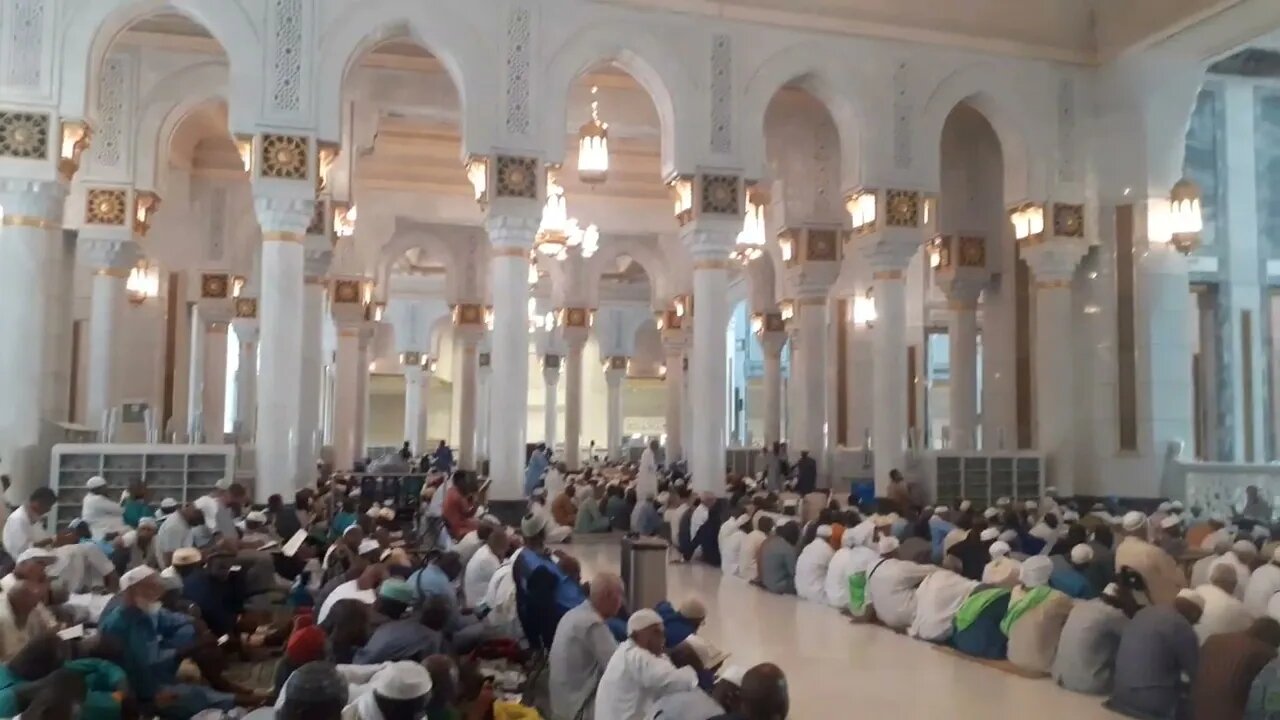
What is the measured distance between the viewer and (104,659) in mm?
3725

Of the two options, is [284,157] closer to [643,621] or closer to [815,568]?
[815,568]

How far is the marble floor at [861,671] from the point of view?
15.2ft

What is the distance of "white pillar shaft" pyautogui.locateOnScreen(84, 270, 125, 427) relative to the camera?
11.3m

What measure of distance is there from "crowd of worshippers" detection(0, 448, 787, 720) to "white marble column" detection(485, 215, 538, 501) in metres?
2.58

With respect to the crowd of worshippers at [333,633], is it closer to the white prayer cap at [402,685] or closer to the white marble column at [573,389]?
the white prayer cap at [402,685]

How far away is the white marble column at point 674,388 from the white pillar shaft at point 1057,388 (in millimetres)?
7966

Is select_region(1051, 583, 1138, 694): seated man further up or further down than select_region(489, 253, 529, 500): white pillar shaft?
further down

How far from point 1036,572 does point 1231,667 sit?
1.52 meters

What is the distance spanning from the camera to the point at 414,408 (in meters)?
21.4

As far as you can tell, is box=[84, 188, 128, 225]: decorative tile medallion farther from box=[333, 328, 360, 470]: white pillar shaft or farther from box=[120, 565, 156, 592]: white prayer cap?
box=[120, 565, 156, 592]: white prayer cap

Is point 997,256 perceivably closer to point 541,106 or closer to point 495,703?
point 541,106

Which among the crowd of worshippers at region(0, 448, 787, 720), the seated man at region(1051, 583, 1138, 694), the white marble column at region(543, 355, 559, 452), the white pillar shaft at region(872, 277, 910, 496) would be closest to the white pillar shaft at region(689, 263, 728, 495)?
the white pillar shaft at region(872, 277, 910, 496)

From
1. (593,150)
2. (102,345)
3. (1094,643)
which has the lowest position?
(1094,643)

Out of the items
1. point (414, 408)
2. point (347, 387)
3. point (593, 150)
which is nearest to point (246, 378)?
point (347, 387)
